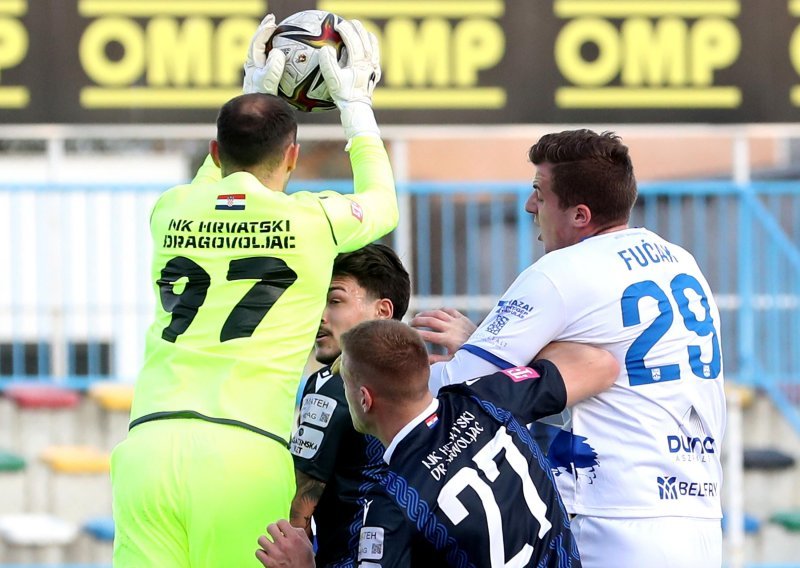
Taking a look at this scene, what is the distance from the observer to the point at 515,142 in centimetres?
1042

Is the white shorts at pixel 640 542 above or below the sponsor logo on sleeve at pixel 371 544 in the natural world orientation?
below

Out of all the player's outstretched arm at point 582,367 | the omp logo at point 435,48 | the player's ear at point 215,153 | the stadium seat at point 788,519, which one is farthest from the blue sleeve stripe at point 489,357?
the stadium seat at point 788,519

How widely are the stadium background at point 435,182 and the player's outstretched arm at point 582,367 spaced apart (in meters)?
5.56

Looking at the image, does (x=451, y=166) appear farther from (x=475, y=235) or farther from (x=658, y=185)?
(x=658, y=185)

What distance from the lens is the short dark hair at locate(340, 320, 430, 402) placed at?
3350 mm

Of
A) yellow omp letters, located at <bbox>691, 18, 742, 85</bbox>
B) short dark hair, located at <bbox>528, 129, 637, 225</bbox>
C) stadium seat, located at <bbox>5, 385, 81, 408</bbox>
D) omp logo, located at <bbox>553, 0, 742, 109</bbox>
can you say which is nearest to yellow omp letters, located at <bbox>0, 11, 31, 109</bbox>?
stadium seat, located at <bbox>5, 385, 81, 408</bbox>

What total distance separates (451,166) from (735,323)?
8.01ft

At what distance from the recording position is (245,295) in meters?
4.03

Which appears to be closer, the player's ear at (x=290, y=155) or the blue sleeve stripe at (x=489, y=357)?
the blue sleeve stripe at (x=489, y=357)

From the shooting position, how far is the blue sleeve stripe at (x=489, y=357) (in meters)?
3.85

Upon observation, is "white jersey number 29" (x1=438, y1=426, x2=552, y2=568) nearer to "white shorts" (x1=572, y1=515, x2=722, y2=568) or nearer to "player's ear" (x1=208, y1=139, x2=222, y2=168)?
"white shorts" (x1=572, y1=515, x2=722, y2=568)

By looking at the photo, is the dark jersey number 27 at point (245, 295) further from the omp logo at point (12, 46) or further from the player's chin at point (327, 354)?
the omp logo at point (12, 46)

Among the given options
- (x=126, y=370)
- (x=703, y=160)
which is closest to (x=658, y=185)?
(x=703, y=160)

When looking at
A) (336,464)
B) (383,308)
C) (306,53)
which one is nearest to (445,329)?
(383,308)
